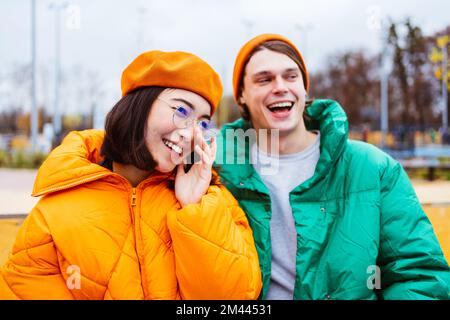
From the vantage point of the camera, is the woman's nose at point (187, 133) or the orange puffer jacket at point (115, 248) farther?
the woman's nose at point (187, 133)

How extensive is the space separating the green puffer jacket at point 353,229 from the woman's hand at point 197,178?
28 centimetres

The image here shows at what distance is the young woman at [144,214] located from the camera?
154cm


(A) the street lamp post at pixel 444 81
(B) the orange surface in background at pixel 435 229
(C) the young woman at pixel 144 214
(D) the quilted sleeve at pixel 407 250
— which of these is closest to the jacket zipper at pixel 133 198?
(C) the young woman at pixel 144 214

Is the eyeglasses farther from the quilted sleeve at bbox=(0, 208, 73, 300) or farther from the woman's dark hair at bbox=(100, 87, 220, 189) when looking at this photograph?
the quilted sleeve at bbox=(0, 208, 73, 300)

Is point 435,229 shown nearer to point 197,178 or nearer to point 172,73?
point 197,178

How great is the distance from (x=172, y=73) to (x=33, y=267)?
3.08 feet

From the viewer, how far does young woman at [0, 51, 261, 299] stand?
1.54m

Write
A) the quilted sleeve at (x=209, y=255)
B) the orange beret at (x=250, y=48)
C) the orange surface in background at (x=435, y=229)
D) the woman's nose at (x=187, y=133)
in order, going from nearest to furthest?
the quilted sleeve at (x=209, y=255) < the woman's nose at (x=187, y=133) < the orange surface in background at (x=435, y=229) < the orange beret at (x=250, y=48)

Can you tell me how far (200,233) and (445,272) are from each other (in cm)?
105

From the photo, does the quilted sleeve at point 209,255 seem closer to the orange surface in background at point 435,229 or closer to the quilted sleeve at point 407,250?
the quilted sleeve at point 407,250

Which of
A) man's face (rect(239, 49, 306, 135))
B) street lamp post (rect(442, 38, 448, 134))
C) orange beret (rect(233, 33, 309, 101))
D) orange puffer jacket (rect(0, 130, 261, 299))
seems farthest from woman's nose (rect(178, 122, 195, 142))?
street lamp post (rect(442, 38, 448, 134))

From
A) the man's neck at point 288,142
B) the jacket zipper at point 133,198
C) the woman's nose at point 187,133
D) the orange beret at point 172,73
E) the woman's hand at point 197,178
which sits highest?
the orange beret at point 172,73

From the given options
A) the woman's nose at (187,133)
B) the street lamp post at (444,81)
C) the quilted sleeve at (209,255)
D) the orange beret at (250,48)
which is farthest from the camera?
the street lamp post at (444,81)

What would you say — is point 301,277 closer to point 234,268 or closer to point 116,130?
point 234,268
